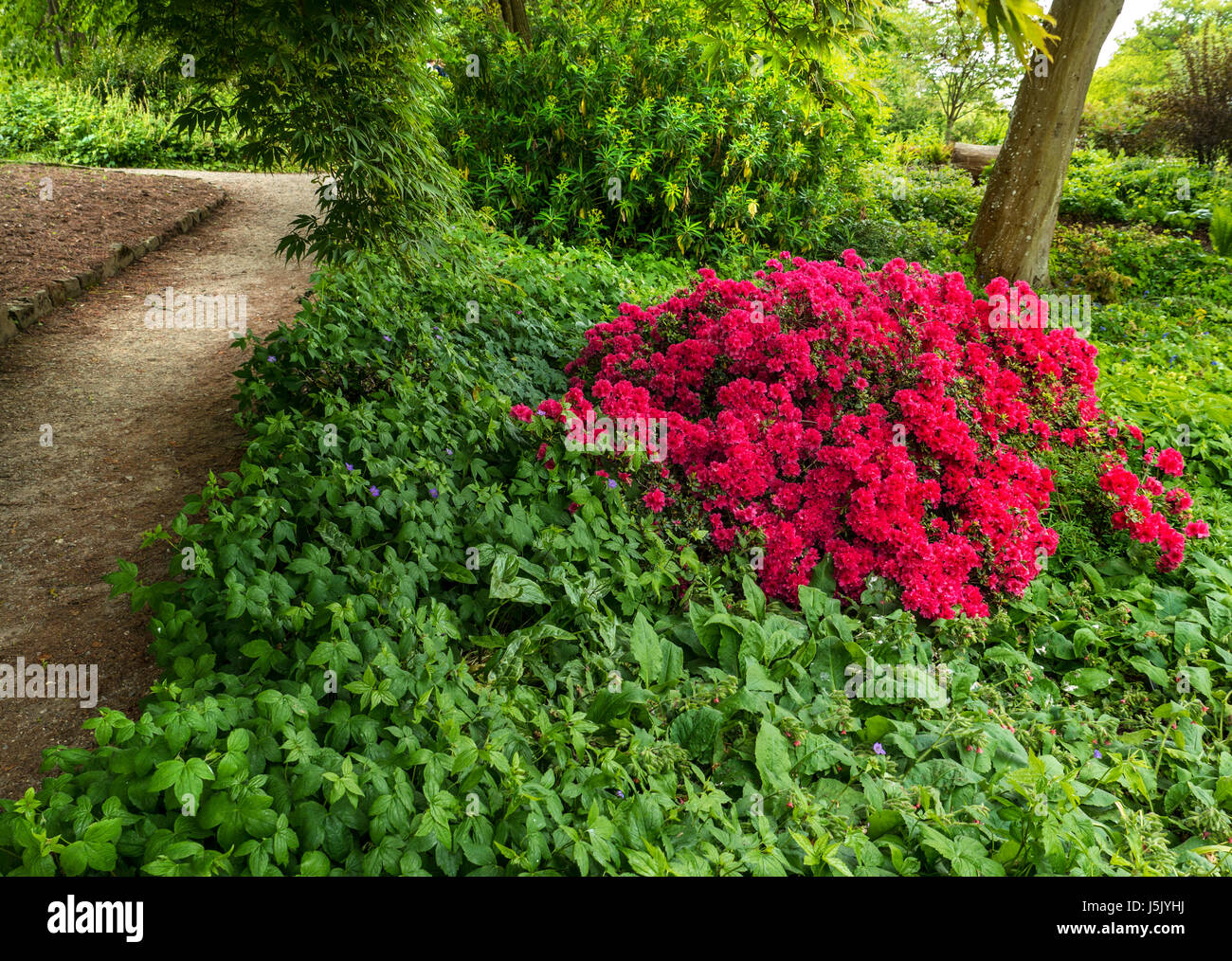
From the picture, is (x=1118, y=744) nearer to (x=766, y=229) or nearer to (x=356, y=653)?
(x=356, y=653)

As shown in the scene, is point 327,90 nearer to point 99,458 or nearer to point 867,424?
point 99,458

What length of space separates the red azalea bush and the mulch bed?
5311 mm

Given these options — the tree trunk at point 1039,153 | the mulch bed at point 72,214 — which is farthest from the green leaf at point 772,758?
the tree trunk at point 1039,153

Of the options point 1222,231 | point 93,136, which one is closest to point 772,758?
point 1222,231

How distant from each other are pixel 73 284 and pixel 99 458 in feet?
11.5

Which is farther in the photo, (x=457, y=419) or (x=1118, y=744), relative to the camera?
(x=457, y=419)

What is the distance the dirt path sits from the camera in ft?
9.86

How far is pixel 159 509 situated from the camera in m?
3.93

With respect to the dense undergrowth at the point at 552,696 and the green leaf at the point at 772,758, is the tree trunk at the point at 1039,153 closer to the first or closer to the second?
the dense undergrowth at the point at 552,696

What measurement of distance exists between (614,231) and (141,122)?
11.1m

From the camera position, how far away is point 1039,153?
752cm

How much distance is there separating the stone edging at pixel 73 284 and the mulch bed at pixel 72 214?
0.24 ft

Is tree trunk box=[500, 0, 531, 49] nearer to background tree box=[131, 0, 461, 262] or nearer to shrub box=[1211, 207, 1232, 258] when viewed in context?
background tree box=[131, 0, 461, 262]
